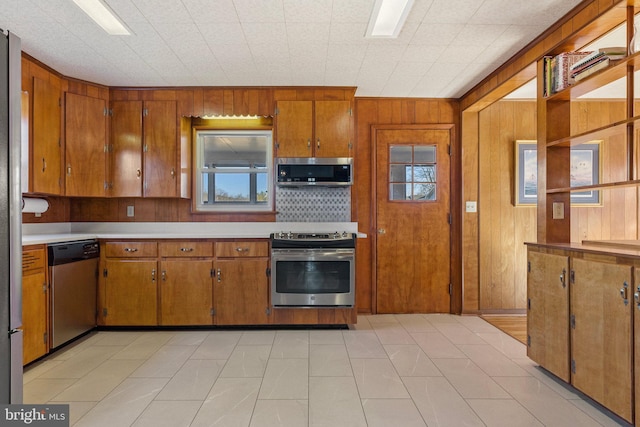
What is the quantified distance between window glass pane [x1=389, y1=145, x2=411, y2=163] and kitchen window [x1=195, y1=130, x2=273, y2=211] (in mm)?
1350

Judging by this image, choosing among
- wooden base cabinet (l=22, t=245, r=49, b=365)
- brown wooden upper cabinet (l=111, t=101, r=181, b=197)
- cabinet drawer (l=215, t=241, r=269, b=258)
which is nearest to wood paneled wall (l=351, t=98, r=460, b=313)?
cabinet drawer (l=215, t=241, r=269, b=258)

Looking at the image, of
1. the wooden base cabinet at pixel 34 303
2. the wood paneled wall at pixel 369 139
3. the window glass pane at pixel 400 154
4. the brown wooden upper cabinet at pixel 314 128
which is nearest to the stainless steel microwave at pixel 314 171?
the brown wooden upper cabinet at pixel 314 128

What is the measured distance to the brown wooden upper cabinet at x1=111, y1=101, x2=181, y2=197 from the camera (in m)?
3.73

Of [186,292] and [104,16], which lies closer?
[104,16]

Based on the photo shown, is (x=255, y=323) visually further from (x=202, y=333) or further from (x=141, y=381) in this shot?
(x=141, y=381)

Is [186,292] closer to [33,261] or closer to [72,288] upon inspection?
[72,288]

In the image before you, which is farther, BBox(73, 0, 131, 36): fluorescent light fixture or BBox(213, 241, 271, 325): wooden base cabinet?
BBox(213, 241, 271, 325): wooden base cabinet

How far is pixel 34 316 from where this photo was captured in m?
2.65

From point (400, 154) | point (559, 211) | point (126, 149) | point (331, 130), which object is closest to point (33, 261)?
point (126, 149)

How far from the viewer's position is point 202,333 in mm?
3363

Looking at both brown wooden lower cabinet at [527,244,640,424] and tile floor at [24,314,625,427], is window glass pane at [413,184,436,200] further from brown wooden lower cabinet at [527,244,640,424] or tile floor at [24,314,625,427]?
brown wooden lower cabinet at [527,244,640,424]

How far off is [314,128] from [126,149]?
1.91 metres

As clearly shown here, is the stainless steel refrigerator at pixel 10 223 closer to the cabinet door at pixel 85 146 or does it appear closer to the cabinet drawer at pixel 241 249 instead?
the cabinet drawer at pixel 241 249

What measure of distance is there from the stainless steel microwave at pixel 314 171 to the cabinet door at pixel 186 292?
111 cm
